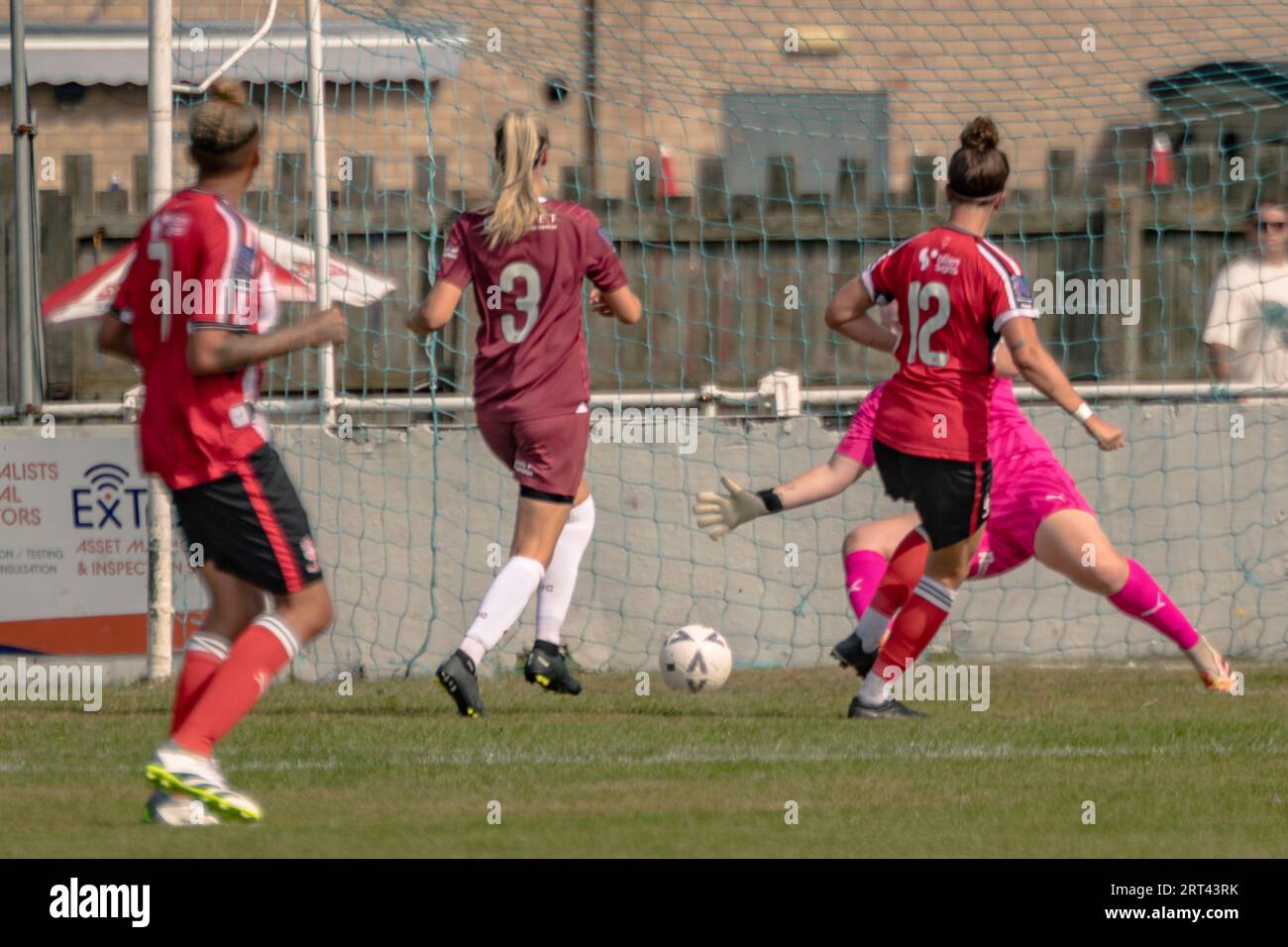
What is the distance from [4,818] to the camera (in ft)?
17.8

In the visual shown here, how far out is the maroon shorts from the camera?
297 inches

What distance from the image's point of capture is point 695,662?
838 cm

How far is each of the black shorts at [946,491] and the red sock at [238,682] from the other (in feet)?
8.05

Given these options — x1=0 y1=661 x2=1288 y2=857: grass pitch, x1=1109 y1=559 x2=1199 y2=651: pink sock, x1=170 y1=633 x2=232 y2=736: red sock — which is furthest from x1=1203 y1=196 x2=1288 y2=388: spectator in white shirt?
x1=170 y1=633 x2=232 y2=736: red sock

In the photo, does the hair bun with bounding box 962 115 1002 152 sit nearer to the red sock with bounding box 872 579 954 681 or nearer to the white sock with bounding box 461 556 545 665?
the red sock with bounding box 872 579 954 681

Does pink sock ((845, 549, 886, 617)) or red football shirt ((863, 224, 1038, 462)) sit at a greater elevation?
red football shirt ((863, 224, 1038, 462))

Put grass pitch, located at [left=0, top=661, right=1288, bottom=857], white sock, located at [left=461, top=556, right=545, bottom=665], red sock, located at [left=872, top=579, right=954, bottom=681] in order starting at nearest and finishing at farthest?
grass pitch, located at [left=0, top=661, right=1288, bottom=857] < red sock, located at [left=872, top=579, right=954, bottom=681] < white sock, located at [left=461, top=556, right=545, bottom=665]

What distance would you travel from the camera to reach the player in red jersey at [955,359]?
6949 millimetres

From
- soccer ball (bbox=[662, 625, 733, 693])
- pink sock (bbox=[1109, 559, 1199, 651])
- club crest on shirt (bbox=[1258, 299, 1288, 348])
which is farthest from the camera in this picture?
club crest on shirt (bbox=[1258, 299, 1288, 348])

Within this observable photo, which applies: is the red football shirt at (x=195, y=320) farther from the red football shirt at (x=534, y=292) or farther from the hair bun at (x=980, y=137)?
the hair bun at (x=980, y=137)

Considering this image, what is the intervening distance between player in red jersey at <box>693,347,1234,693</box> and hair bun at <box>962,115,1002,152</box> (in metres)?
1.11

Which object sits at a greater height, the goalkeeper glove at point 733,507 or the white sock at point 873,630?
the goalkeeper glove at point 733,507

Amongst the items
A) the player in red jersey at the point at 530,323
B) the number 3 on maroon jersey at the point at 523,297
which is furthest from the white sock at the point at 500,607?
the number 3 on maroon jersey at the point at 523,297
